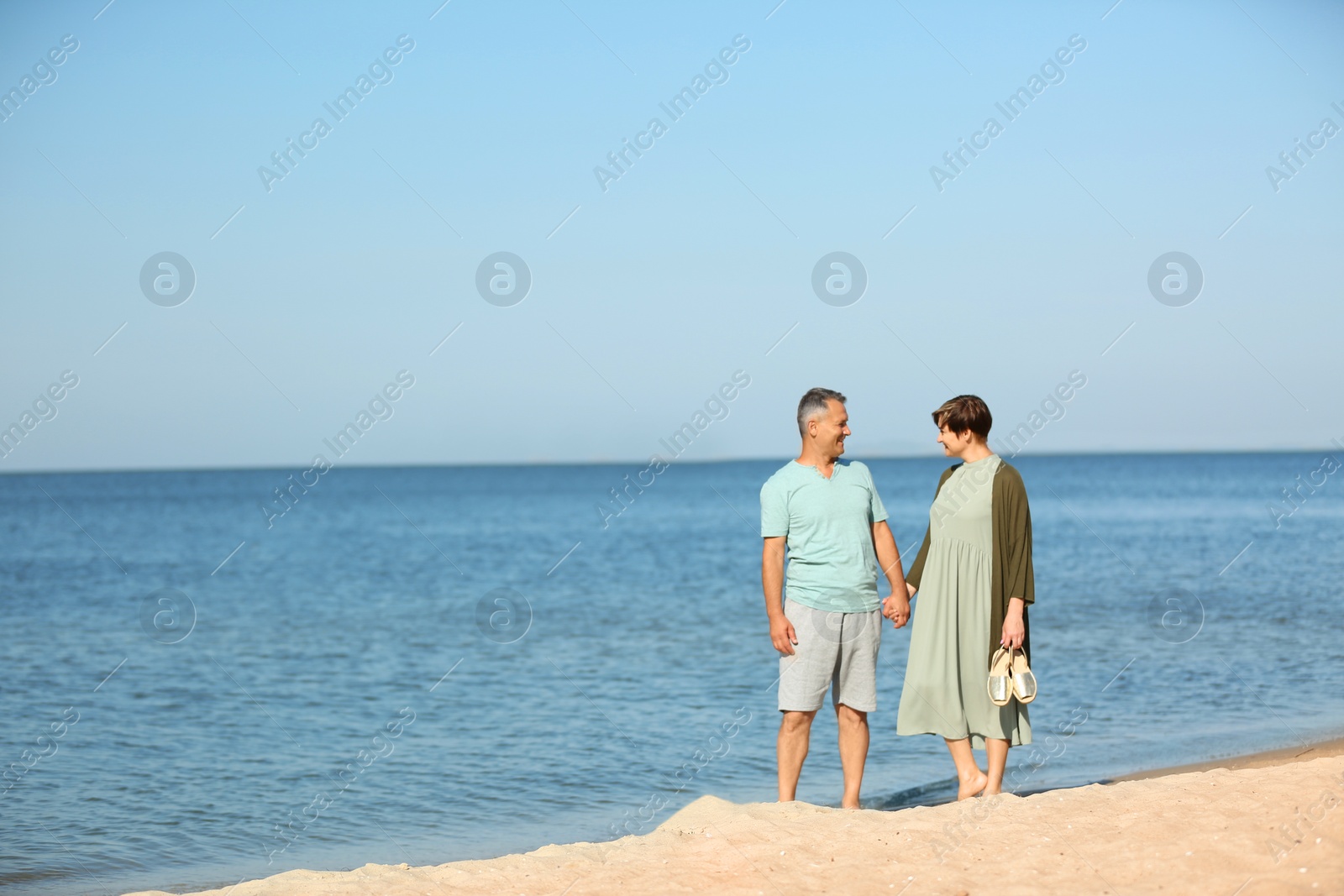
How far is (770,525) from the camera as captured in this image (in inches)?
201

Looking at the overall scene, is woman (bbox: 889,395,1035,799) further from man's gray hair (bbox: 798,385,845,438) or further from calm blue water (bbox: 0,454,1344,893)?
man's gray hair (bbox: 798,385,845,438)

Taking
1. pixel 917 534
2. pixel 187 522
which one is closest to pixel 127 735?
pixel 917 534

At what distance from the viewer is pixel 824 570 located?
505cm

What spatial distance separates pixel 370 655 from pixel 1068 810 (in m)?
10.4

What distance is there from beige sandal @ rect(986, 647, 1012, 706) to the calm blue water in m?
0.46

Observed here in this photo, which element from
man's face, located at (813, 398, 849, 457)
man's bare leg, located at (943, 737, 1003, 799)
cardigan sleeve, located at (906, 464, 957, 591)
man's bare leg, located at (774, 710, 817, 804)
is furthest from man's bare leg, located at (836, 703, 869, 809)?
man's face, located at (813, 398, 849, 457)

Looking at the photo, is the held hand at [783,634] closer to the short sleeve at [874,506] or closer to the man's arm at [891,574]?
the man's arm at [891,574]

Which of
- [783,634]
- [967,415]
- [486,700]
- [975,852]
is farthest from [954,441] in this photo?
[486,700]

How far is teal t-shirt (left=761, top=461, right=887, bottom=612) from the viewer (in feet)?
16.5

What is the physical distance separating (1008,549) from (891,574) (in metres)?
0.56

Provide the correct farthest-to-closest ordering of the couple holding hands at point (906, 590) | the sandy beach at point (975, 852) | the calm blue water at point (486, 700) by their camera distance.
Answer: the calm blue water at point (486, 700) < the couple holding hands at point (906, 590) < the sandy beach at point (975, 852)

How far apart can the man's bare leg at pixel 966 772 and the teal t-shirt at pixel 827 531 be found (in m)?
0.79

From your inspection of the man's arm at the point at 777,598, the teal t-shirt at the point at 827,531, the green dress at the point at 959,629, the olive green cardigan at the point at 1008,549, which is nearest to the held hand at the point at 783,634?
the man's arm at the point at 777,598

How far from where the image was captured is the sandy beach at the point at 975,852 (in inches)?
152
